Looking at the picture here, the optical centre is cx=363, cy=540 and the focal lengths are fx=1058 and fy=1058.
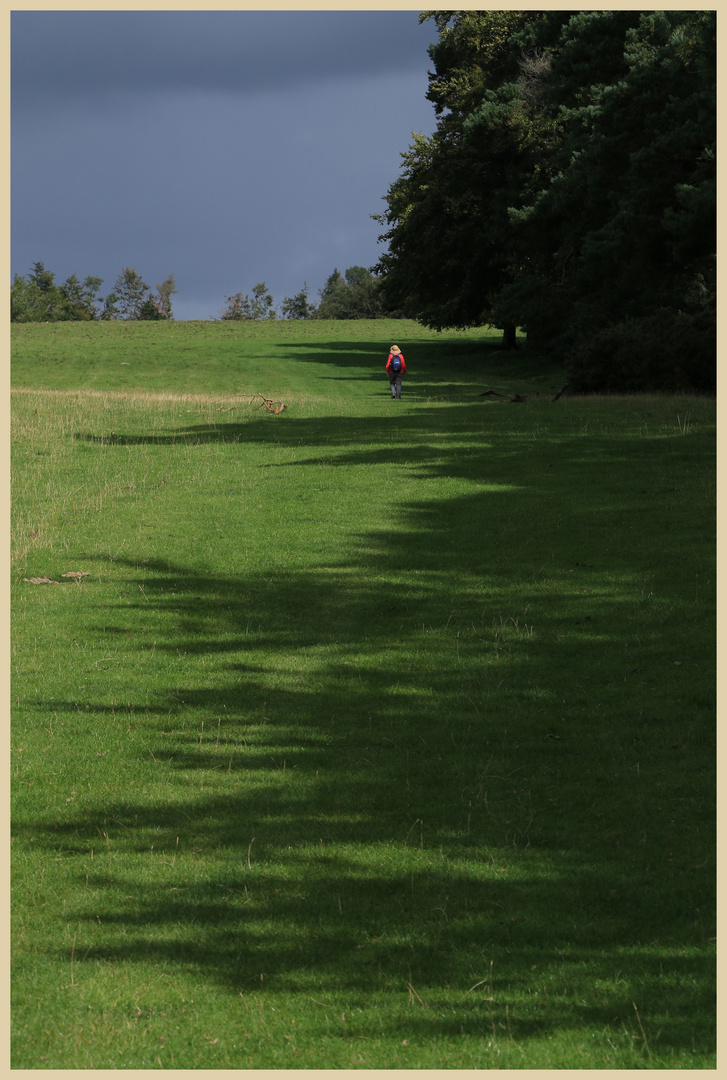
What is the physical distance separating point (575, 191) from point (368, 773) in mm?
38613

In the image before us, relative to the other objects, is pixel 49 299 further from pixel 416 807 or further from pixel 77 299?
pixel 416 807

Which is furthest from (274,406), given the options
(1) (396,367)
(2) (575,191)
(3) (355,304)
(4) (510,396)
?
(3) (355,304)

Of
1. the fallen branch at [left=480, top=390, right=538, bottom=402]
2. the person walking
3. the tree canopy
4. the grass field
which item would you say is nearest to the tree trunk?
the tree canopy

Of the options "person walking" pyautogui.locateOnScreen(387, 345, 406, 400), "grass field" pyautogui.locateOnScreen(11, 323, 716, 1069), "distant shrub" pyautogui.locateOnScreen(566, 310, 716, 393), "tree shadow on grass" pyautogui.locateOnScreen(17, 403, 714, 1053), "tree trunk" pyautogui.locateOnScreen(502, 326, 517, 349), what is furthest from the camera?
"tree trunk" pyautogui.locateOnScreen(502, 326, 517, 349)

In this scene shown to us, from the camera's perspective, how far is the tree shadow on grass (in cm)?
623

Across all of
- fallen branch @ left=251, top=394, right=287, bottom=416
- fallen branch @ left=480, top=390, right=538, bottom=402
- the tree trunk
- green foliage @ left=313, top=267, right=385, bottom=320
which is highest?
green foliage @ left=313, top=267, right=385, bottom=320

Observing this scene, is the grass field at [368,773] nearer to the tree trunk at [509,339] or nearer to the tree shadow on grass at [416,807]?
the tree shadow on grass at [416,807]

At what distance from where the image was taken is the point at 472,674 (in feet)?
36.2

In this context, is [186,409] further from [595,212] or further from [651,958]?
[651,958]

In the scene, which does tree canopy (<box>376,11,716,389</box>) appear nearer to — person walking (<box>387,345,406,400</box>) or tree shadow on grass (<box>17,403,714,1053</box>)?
person walking (<box>387,345,406,400</box>)

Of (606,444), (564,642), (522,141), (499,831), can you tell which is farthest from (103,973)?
(522,141)

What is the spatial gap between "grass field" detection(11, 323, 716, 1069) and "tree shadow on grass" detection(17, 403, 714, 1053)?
3 centimetres

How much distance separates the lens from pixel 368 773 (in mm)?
8781

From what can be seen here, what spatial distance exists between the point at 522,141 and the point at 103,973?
4951 cm
